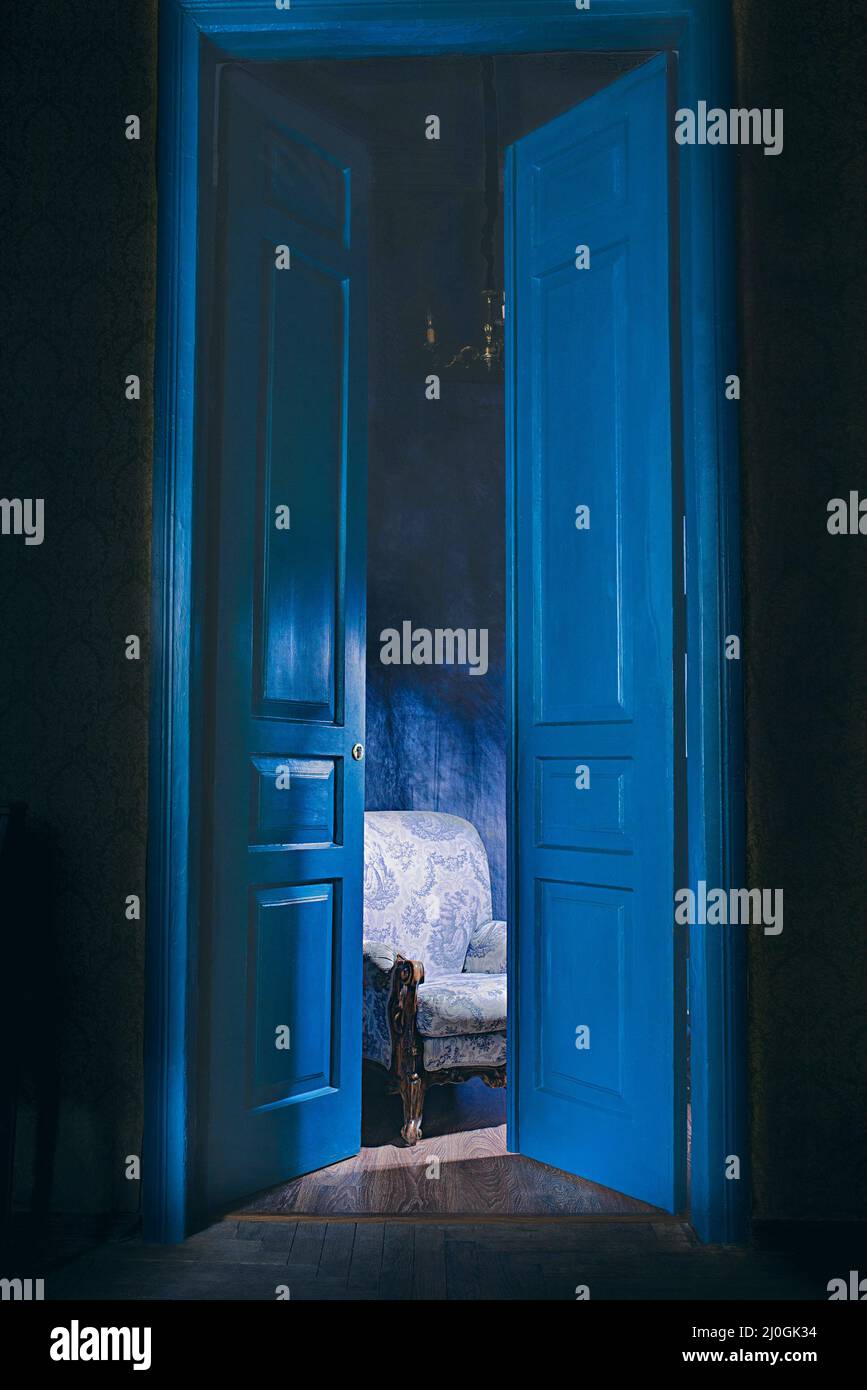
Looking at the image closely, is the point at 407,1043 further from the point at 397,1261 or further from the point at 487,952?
the point at 397,1261

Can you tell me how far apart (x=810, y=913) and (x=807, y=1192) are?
64 cm

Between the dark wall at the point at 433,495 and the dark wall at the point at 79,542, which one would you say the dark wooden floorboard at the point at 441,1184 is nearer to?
the dark wall at the point at 79,542

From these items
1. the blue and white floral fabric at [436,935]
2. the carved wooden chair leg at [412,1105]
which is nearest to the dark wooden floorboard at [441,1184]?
the carved wooden chair leg at [412,1105]

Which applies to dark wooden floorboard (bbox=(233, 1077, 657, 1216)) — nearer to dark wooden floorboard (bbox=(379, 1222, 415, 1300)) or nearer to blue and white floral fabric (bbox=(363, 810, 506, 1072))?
dark wooden floorboard (bbox=(379, 1222, 415, 1300))

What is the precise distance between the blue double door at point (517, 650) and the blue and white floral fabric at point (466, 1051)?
27 centimetres

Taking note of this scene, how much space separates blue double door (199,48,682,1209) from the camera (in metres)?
2.84

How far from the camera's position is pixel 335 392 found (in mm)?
3297

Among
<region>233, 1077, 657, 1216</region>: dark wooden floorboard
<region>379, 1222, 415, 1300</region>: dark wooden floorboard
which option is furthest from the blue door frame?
<region>379, 1222, 415, 1300</region>: dark wooden floorboard

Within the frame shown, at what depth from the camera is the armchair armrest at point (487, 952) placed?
13.6 feet

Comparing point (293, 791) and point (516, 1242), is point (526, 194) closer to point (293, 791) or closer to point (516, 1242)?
point (293, 791)

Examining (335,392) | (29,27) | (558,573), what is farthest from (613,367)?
(29,27)

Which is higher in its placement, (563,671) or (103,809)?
(563,671)

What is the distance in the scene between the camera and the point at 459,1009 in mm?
3541

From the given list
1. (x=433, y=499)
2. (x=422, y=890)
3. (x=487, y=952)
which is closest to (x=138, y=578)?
(x=422, y=890)
